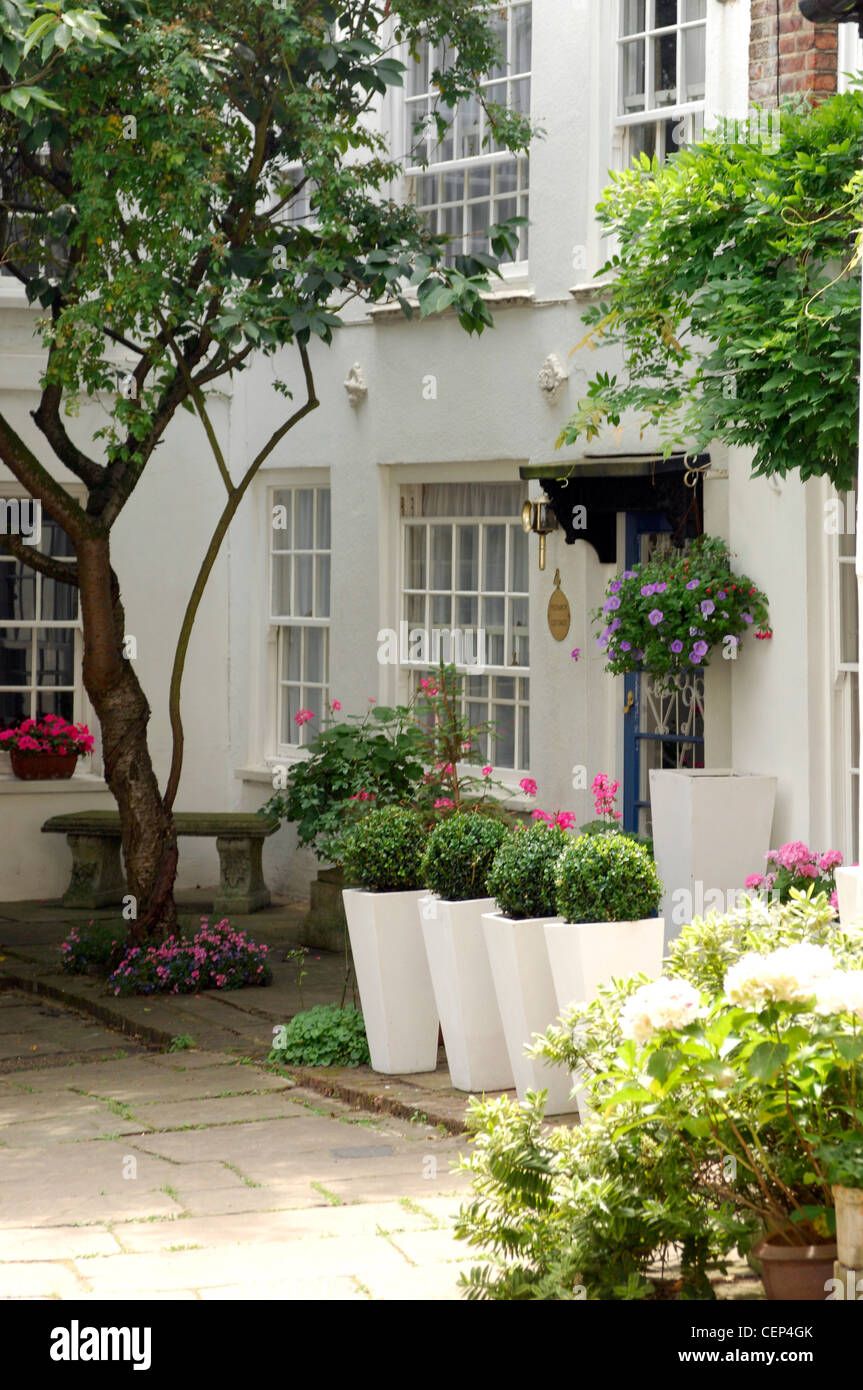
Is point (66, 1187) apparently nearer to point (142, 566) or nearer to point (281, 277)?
point (281, 277)

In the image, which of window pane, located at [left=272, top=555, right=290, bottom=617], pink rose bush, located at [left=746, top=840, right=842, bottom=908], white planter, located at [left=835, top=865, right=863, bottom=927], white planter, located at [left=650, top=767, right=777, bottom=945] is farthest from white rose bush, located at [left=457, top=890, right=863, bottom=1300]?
window pane, located at [left=272, top=555, right=290, bottom=617]

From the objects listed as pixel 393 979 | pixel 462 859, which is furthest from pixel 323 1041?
pixel 462 859

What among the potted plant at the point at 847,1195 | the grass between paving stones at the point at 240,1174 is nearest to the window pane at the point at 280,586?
the grass between paving stones at the point at 240,1174

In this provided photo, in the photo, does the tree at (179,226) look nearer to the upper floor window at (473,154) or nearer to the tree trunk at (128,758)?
the tree trunk at (128,758)

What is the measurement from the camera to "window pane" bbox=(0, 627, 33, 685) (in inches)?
487

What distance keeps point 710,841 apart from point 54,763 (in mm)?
5626

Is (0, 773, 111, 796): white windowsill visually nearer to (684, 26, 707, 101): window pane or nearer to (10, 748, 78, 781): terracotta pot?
(10, 748, 78, 781): terracotta pot

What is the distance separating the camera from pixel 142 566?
A: 12.5 meters

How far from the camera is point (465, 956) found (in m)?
6.68

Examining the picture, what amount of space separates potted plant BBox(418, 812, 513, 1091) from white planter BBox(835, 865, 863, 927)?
1.91 m

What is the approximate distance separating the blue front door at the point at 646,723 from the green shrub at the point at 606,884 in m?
3.65

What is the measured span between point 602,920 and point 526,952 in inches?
15.3

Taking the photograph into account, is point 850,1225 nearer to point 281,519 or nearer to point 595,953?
point 595,953
